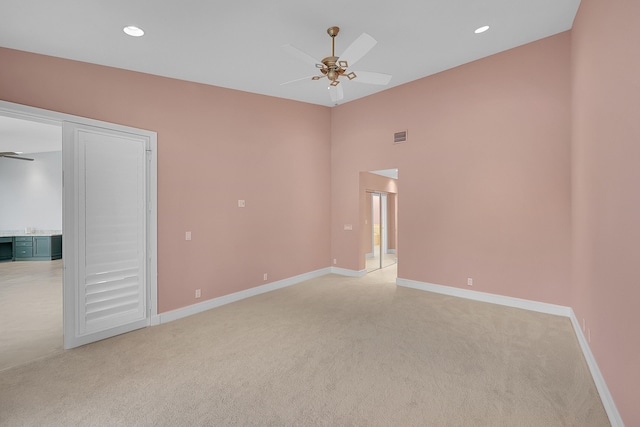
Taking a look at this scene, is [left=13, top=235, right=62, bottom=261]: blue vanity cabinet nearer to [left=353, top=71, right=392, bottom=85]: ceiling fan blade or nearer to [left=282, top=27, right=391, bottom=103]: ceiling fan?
[left=282, top=27, right=391, bottom=103]: ceiling fan

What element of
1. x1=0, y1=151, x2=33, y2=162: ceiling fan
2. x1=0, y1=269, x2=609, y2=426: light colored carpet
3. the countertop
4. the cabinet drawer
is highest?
x1=0, y1=151, x2=33, y2=162: ceiling fan

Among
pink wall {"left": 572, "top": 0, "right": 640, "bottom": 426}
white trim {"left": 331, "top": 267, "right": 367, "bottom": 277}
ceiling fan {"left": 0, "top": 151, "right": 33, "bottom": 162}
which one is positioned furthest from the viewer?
ceiling fan {"left": 0, "top": 151, "right": 33, "bottom": 162}

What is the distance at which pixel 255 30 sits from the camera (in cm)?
325

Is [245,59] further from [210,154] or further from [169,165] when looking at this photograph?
[169,165]

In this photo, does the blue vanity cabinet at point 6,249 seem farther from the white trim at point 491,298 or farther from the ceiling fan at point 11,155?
the white trim at point 491,298

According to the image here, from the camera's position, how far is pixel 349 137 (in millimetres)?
6266

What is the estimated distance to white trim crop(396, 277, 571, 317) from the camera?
13.1ft

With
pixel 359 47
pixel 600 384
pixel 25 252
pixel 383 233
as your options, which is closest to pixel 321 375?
pixel 600 384

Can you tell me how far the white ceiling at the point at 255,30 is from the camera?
2721 millimetres

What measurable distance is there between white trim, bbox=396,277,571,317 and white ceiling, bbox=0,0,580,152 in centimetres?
365

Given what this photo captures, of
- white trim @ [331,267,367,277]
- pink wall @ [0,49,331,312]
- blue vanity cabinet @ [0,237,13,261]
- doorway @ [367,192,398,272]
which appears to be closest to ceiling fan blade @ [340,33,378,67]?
pink wall @ [0,49,331,312]

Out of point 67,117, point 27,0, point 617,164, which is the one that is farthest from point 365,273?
point 27,0

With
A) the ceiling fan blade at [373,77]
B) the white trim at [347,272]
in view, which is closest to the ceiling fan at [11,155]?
the white trim at [347,272]

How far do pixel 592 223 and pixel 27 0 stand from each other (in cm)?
537
